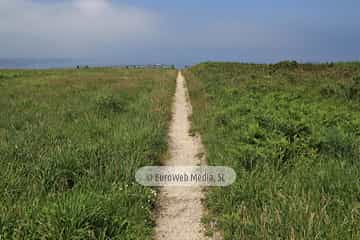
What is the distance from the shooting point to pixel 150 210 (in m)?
4.81

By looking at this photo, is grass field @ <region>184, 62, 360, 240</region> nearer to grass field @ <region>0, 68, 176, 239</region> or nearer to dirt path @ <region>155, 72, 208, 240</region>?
dirt path @ <region>155, 72, 208, 240</region>

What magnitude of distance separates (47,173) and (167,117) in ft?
22.4

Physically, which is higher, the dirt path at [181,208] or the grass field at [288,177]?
the grass field at [288,177]

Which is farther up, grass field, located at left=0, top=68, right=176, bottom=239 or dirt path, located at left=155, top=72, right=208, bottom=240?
grass field, located at left=0, top=68, right=176, bottom=239

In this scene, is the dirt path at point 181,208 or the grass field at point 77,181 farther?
the dirt path at point 181,208

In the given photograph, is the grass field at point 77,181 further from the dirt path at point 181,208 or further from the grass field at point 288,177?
the grass field at point 288,177

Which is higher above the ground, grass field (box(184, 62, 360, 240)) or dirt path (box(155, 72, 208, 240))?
grass field (box(184, 62, 360, 240))

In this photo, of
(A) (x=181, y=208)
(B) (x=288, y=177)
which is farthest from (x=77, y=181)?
(B) (x=288, y=177)

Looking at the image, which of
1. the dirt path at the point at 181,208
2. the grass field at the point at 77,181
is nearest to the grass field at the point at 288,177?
the dirt path at the point at 181,208

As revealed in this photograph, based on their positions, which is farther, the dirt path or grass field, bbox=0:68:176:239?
the dirt path

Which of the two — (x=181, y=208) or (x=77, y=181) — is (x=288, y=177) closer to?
(x=181, y=208)

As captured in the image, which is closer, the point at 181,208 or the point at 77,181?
the point at 181,208

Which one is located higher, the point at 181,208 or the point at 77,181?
the point at 77,181

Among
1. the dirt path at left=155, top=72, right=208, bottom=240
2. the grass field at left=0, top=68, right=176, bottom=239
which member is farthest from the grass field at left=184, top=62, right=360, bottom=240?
the grass field at left=0, top=68, right=176, bottom=239
